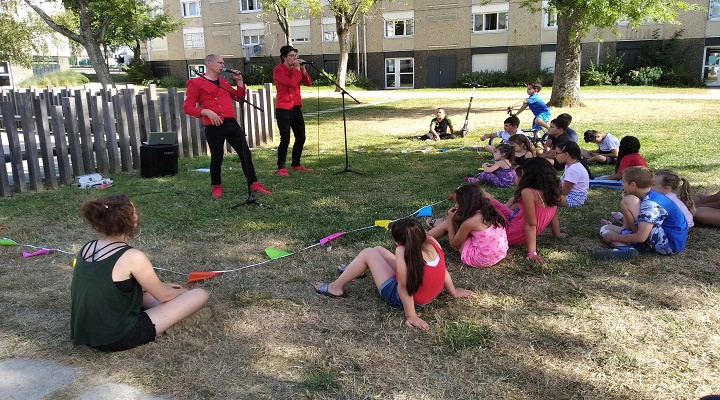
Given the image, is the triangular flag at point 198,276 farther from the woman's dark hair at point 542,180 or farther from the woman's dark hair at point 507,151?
the woman's dark hair at point 507,151

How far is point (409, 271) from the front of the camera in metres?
3.26

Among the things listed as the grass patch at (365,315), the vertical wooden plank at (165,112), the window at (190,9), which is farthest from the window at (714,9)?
the window at (190,9)

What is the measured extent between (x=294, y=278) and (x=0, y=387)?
6.27ft

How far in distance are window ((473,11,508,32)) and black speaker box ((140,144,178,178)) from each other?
2833 centimetres

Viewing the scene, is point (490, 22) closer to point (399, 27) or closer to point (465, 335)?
point (399, 27)

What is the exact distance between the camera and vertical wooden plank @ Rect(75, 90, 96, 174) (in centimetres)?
787

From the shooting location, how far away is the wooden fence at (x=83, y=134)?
7066 millimetres

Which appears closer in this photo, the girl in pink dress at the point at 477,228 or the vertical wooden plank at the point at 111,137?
A: the girl in pink dress at the point at 477,228

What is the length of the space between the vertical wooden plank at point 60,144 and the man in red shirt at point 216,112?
2.35 meters

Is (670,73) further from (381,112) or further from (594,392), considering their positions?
(594,392)

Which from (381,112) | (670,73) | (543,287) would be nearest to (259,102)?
(381,112)

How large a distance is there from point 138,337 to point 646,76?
29.8m

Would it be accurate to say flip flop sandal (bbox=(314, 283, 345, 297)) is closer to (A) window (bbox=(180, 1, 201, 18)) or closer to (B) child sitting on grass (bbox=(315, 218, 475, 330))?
(B) child sitting on grass (bbox=(315, 218, 475, 330))

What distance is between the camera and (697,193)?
6.24 metres
